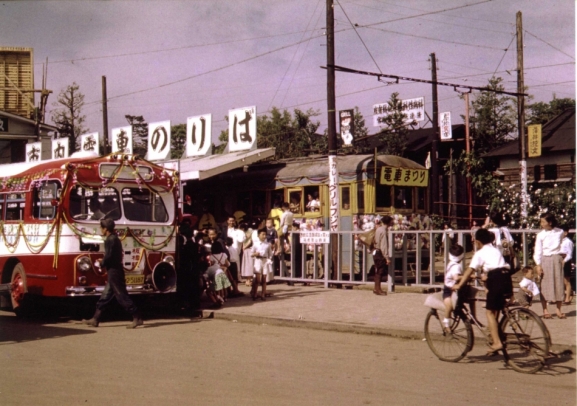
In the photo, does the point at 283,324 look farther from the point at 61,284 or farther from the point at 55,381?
the point at 55,381

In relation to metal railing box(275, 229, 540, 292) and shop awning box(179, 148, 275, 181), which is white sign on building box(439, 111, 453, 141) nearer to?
shop awning box(179, 148, 275, 181)

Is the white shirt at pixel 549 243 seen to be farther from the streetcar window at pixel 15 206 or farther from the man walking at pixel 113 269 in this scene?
the streetcar window at pixel 15 206

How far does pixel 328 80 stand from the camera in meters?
20.1

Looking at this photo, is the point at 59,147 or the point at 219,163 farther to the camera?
the point at 59,147

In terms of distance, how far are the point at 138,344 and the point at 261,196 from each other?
12694mm

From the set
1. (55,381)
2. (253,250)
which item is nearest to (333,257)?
(253,250)

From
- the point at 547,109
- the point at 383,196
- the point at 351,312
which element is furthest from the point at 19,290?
the point at 547,109

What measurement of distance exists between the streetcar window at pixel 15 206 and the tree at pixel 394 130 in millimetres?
31366

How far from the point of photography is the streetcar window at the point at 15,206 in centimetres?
1494

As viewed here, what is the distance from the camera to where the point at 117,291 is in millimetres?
12836

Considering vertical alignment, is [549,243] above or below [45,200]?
below

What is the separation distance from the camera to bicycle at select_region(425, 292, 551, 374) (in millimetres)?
8594

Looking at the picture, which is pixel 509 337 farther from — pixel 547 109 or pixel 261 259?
pixel 547 109

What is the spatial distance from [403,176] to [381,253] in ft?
17.6
